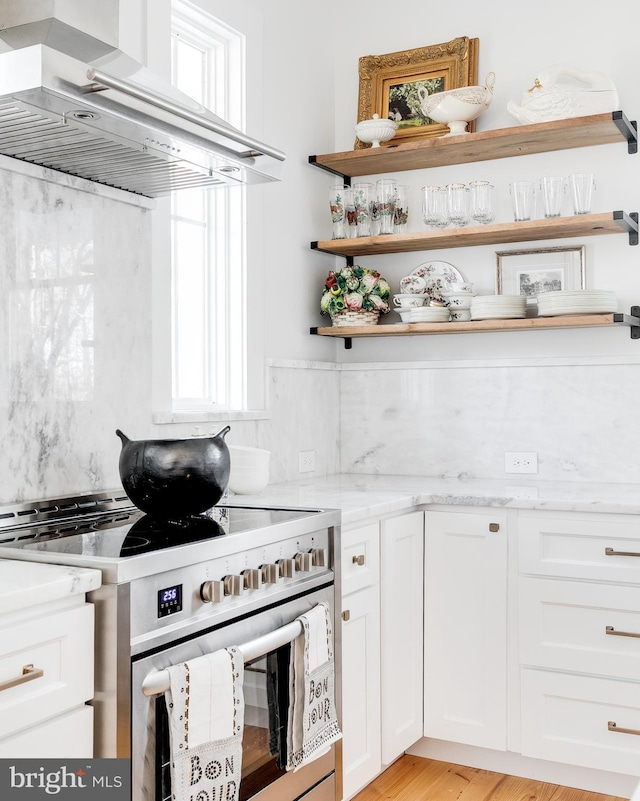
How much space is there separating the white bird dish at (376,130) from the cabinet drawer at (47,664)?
7.97 ft

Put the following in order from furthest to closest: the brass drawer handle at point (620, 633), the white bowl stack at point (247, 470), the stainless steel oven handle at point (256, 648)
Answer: the white bowl stack at point (247, 470)
the brass drawer handle at point (620, 633)
the stainless steel oven handle at point (256, 648)

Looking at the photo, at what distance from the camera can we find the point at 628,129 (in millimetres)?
3051

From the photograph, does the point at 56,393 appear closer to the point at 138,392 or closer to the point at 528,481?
the point at 138,392

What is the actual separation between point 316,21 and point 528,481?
2040 mm

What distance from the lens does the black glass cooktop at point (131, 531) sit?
5.78 ft

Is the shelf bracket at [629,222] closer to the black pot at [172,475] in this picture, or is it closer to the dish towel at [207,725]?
the black pot at [172,475]

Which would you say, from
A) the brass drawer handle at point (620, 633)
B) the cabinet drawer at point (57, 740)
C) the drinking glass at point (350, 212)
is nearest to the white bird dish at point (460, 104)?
the drinking glass at point (350, 212)

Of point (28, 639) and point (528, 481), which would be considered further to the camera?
point (528, 481)

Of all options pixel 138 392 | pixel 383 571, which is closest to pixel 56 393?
pixel 138 392

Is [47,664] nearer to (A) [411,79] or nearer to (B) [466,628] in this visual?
(B) [466,628]

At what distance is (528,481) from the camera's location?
326 centimetres

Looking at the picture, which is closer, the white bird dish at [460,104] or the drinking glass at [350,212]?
the white bird dish at [460,104]

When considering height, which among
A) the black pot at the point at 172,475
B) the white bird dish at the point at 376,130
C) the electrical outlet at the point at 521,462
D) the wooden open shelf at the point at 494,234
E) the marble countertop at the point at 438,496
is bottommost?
the marble countertop at the point at 438,496

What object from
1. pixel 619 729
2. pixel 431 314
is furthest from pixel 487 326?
pixel 619 729
